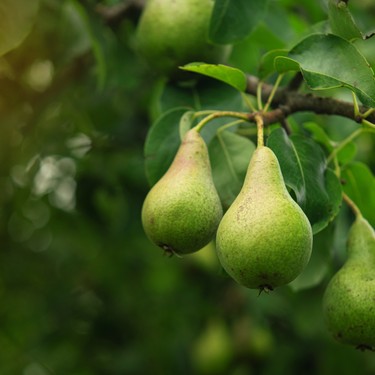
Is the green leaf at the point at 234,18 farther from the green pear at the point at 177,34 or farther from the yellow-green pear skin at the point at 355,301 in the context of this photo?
the yellow-green pear skin at the point at 355,301

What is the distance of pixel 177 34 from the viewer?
1.72m

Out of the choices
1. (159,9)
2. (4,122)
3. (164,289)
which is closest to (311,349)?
(164,289)

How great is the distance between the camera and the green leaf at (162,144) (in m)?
1.53

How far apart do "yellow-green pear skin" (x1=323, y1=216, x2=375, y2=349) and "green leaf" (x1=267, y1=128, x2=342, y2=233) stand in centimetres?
12

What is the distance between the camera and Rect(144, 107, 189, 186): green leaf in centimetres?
153

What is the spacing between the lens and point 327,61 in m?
1.34

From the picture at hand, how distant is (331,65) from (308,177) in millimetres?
240

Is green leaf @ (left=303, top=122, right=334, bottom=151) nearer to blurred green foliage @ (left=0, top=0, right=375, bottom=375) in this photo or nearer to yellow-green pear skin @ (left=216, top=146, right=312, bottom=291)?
yellow-green pear skin @ (left=216, top=146, right=312, bottom=291)

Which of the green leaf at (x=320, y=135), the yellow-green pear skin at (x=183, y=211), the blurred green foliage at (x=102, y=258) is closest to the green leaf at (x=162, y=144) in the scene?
the yellow-green pear skin at (x=183, y=211)

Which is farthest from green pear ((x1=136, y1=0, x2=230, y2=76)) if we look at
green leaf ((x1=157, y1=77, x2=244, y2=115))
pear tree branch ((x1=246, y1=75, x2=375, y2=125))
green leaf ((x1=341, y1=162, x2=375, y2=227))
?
green leaf ((x1=341, y1=162, x2=375, y2=227))

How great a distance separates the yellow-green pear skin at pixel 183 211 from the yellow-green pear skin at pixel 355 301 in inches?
11.8

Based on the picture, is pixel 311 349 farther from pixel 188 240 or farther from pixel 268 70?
pixel 188 240

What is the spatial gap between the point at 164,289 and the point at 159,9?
2117 mm

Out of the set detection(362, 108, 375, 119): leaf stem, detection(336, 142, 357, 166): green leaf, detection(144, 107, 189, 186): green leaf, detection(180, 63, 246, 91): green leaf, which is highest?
detection(180, 63, 246, 91): green leaf
